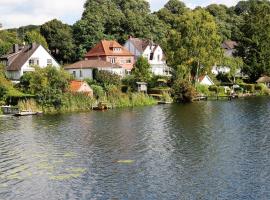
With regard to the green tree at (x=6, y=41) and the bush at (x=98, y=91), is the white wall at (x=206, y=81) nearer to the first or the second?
the bush at (x=98, y=91)

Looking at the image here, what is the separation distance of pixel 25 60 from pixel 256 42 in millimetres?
52402

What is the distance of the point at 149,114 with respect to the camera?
205 feet

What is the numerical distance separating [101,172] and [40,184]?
13.8 ft

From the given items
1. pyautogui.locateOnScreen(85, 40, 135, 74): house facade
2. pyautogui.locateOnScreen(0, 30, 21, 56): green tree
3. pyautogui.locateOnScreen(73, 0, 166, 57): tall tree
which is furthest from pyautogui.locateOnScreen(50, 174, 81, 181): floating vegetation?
pyautogui.locateOnScreen(73, 0, 166, 57): tall tree

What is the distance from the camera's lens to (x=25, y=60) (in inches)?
3396

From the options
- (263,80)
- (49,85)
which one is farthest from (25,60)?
(263,80)

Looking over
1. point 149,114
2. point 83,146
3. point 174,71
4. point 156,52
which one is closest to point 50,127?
point 83,146

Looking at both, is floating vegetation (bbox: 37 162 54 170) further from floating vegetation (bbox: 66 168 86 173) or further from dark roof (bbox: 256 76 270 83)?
dark roof (bbox: 256 76 270 83)

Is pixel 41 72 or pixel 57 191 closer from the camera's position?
pixel 57 191

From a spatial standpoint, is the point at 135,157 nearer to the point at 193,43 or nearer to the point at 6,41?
the point at 193,43

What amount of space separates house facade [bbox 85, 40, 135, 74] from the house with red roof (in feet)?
94.7

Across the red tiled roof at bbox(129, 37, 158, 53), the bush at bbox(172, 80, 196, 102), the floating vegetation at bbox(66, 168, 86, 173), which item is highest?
the red tiled roof at bbox(129, 37, 158, 53)

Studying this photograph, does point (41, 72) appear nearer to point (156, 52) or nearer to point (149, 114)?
point (149, 114)

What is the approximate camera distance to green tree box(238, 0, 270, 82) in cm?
10800
